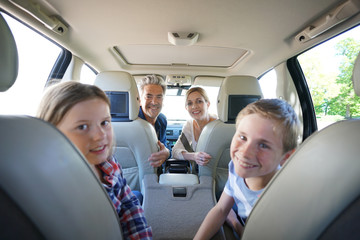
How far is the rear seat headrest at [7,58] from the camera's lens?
767 millimetres

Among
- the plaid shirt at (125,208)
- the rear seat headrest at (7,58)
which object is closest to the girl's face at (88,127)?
the plaid shirt at (125,208)

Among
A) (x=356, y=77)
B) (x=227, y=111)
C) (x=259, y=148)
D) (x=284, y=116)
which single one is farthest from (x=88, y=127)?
(x=227, y=111)

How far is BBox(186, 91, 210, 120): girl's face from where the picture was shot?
8.12 feet

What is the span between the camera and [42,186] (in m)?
0.36

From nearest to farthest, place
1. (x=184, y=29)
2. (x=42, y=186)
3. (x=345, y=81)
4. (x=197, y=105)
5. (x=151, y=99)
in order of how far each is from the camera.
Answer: (x=42, y=186)
(x=345, y=81)
(x=184, y=29)
(x=151, y=99)
(x=197, y=105)

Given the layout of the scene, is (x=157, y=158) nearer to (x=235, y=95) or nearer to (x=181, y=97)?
(x=235, y=95)

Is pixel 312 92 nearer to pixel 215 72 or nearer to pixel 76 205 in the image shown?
pixel 215 72

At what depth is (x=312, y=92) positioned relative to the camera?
2.52 meters

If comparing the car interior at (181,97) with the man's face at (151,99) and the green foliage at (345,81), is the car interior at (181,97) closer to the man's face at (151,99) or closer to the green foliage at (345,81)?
the green foliage at (345,81)

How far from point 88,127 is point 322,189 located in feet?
2.28

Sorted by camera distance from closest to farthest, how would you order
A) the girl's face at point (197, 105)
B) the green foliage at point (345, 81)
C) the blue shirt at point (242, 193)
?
1. the blue shirt at point (242, 193)
2. the green foliage at point (345, 81)
3. the girl's face at point (197, 105)

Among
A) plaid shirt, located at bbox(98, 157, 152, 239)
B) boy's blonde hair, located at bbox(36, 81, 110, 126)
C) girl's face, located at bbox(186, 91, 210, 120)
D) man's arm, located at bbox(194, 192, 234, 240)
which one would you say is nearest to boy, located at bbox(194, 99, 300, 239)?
man's arm, located at bbox(194, 192, 234, 240)

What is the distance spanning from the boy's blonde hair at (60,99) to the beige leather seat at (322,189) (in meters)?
0.68

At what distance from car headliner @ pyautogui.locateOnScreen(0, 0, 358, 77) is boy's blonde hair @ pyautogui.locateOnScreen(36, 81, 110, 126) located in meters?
1.26
